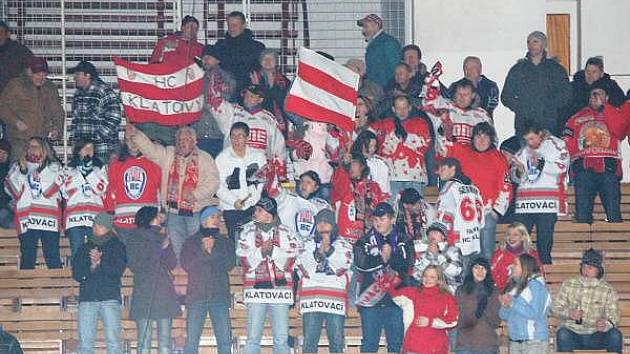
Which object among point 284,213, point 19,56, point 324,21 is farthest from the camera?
point 324,21

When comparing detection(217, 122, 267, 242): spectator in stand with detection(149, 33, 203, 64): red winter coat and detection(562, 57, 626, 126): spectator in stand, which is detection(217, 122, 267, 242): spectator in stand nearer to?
detection(149, 33, 203, 64): red winter coat

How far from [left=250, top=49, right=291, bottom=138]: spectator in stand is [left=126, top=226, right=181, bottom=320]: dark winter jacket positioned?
9.17 ft

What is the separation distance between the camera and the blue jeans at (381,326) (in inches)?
842

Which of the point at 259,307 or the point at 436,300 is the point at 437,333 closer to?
the point at 436,300

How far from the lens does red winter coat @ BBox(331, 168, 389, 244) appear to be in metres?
22.4

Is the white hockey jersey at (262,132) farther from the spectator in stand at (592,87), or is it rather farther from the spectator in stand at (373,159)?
the spectator in stand at (592,87)

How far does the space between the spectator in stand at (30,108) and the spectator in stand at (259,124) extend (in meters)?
2.14

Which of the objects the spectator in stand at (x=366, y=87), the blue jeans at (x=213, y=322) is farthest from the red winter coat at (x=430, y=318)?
the spectator in stand at (x=366, y=87)

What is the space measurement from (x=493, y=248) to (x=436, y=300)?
2.41m

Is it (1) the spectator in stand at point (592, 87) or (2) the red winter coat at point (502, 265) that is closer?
(2) the red winter coat at point (502, 265)

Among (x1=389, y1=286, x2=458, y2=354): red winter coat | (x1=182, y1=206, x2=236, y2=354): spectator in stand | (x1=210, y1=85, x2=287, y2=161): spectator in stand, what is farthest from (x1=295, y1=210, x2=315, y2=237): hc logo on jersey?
(x1=389, y1=286, x2=458, y2=354): red winter coat

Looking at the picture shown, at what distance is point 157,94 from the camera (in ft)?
77.4

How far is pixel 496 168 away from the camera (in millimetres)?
22734

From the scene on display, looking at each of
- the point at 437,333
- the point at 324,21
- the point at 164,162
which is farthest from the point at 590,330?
the point at 324,21
